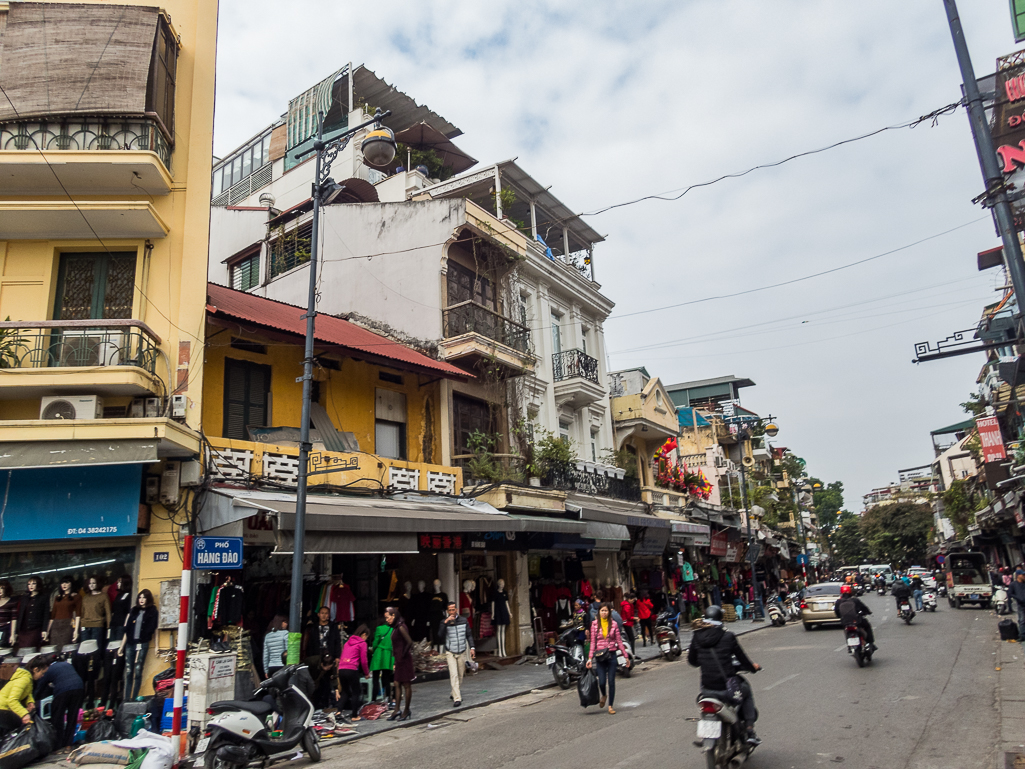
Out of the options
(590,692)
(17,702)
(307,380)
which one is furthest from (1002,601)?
(17,702)

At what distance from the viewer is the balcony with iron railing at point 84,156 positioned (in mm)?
11953

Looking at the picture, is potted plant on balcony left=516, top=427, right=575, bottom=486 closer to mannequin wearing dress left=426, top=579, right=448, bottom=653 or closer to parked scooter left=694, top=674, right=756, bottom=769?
mannequin wearing dress left=426, top=579, right=448, bottom=653

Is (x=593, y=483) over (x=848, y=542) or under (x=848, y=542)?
over

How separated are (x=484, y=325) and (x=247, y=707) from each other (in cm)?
1327

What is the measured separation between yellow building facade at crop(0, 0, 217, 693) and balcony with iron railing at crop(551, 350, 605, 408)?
12.6 m

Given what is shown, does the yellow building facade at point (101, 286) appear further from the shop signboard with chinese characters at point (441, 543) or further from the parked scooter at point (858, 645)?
the parked scooter at point (858, 645)

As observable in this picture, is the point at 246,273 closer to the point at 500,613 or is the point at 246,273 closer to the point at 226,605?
the point at 500,613

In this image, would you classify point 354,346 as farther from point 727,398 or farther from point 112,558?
point 727,398

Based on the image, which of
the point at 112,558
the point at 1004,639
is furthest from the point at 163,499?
the point at 1004,639

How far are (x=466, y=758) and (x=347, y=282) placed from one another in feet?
50.6

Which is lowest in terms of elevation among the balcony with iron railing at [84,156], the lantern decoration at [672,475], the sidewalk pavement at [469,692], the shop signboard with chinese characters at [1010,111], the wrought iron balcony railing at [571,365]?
the sidewalk pavement at [469,692]

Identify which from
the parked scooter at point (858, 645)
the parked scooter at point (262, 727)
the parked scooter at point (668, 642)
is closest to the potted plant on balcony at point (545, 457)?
the parked scooter at point (668, 642)

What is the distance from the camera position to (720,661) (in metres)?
7.09

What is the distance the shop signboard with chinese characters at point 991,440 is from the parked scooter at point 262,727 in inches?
1218
